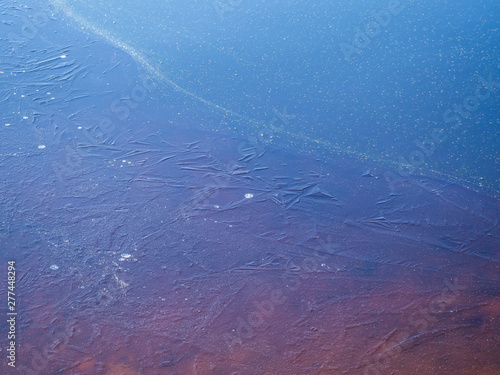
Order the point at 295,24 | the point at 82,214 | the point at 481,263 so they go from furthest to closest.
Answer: the point at 295,24 < the point at 82,214 < the point at 481,263

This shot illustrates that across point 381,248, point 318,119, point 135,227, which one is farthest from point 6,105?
point 381,248

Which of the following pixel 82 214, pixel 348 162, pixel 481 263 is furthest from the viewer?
pixel 348 162

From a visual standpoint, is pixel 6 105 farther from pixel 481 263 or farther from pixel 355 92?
pixel 481 263

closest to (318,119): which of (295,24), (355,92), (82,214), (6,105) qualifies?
(355,92)

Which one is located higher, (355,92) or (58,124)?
(355,92)

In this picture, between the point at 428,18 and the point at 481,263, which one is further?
the point at 428,18

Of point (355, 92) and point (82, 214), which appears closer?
point (82, 214)

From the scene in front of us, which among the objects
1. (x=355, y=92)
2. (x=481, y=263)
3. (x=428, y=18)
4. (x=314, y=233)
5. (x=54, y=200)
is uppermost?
(x=428, y=18)

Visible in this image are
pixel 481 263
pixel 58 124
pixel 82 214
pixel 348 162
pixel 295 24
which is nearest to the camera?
pixel 481 263

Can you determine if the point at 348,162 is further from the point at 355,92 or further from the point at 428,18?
the point at 428,18
